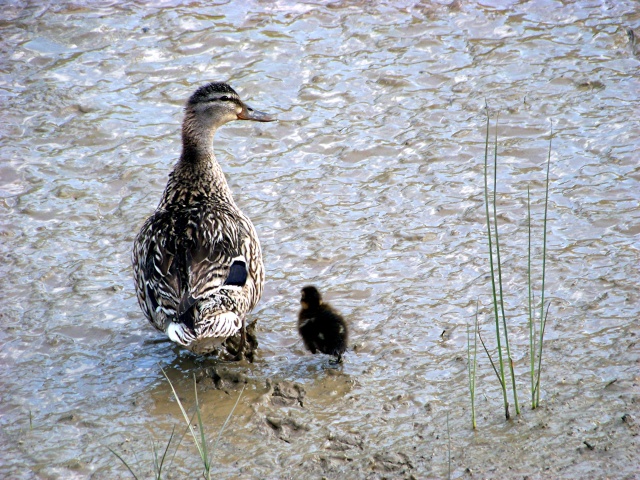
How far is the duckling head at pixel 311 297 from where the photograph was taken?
536 centimetres

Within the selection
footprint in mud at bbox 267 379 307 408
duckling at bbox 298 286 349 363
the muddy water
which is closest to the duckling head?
duckling at bbox 298 286 349 363

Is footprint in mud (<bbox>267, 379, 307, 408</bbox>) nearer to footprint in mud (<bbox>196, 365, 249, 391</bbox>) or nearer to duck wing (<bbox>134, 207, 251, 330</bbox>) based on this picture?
footprint in mud (<bbox>196, 365, 249, 391</bbox>)

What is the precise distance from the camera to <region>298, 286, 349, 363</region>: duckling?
502 centimetres

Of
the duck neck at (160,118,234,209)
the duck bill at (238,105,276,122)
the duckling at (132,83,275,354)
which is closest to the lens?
the duckling at (132,83,275,354)

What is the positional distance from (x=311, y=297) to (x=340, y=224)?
1330mm

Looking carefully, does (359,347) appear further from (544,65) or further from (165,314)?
(544,65)

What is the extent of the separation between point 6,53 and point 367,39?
4.01 metres

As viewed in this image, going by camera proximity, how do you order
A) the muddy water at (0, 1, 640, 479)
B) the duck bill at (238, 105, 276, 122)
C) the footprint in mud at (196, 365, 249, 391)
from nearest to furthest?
the muddy water at (0, 1, 640, 479), the footprint in mud at (196, 365, 249, 391), the duck bill at (238, 105, 276, 122)

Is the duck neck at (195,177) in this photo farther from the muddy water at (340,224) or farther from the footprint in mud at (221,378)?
the footprint in mud at (221,378)

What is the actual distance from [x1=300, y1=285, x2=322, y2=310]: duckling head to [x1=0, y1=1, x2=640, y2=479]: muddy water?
29 centimetres

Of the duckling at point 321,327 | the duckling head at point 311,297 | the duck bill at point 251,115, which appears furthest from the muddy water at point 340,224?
the duck bill at point 251,115

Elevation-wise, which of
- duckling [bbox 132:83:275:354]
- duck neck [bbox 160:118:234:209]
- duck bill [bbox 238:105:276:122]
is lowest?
duckling [bbox 132:83:275:354]

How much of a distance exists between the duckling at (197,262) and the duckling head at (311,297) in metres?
0.31

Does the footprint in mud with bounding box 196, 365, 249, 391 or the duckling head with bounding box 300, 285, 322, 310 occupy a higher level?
the duckling head with bounding box 300, 285, 322, 310
